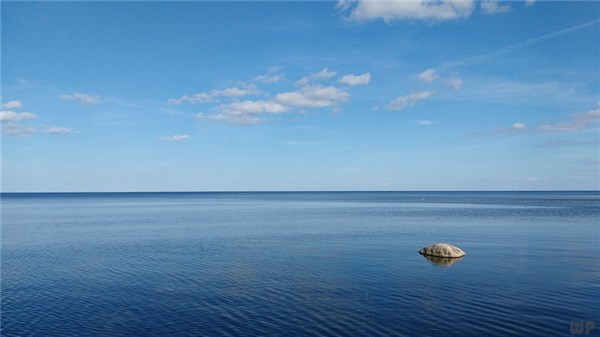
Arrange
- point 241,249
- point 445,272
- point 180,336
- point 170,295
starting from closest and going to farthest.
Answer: point 180,336, point 170,295, point 445,272, point 241,249

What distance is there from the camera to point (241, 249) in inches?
1937

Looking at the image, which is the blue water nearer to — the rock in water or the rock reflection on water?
the rock reflection on water

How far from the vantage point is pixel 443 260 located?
130ft

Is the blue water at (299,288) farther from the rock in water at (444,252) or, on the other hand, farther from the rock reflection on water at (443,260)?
the rock in water at (444,252)

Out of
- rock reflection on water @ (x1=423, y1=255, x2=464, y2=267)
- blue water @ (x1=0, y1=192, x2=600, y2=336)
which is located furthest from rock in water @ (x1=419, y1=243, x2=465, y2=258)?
blue water @ (x1=0, y1=192, x2=600, y2=336)

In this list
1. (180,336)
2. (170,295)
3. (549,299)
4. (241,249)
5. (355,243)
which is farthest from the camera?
(355,243)

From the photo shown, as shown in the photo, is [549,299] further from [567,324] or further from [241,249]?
[241,249]

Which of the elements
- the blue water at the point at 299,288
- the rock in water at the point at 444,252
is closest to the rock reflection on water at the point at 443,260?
the rock in water at the point at 444,252

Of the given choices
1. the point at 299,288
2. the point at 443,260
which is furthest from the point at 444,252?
the point at 299,288

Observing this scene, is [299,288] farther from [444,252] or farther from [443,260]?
[444,252]

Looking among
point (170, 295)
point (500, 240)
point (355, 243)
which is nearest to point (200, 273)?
point (170, 295)

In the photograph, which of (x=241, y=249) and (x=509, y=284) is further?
(x=241, y=249)

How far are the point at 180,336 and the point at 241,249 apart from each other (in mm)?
28476

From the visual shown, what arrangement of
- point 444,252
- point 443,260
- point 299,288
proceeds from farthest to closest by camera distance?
point 444,252 → point 443,260 → point 299,288
